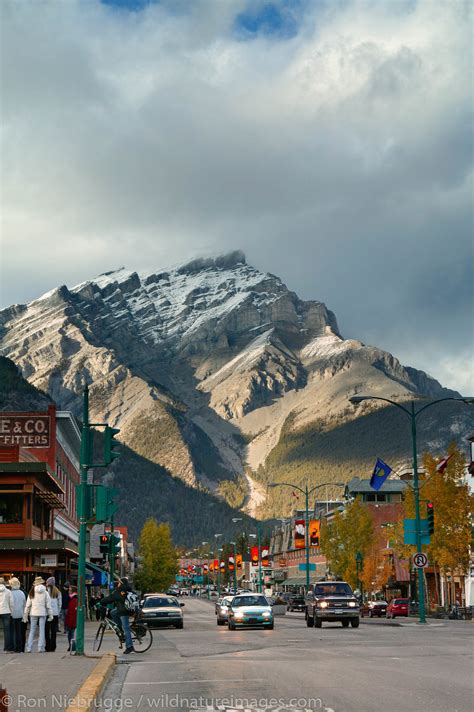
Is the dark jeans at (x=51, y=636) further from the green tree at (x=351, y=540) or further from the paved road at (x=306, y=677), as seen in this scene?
the green tree at (x=351, y=540)

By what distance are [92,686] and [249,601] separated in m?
30.5

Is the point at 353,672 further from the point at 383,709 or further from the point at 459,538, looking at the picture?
the point at 459,538

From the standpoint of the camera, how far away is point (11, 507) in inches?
2271

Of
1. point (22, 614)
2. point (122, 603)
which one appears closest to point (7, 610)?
point (22, 614)

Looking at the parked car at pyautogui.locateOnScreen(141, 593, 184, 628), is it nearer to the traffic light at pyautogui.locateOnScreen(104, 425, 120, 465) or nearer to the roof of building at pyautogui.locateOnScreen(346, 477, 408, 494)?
the traffic light at pyautogui.locateOnScreen(104, 425, 120, 465)

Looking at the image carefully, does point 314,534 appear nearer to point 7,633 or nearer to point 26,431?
point 26,431

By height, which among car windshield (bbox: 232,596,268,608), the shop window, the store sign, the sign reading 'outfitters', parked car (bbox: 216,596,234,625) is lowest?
parked car (bbox: 216,596,234,625)

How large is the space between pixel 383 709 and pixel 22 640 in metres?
16.5

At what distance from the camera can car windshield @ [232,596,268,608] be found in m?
46.3

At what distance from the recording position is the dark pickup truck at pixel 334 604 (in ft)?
154

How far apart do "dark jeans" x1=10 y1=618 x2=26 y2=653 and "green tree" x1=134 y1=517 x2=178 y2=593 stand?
425ft

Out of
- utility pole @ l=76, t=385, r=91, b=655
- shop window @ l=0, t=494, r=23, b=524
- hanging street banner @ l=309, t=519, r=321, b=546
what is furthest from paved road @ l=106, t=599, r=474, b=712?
hanging street banner @ l=309, t=519, r=321, b=546

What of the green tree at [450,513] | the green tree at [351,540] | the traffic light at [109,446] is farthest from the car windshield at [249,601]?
the green tree at [351,540]

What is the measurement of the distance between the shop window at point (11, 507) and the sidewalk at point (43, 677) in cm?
3061
